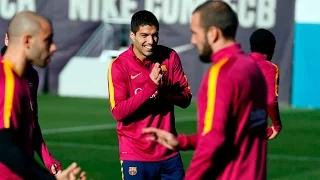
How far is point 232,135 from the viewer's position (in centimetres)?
676

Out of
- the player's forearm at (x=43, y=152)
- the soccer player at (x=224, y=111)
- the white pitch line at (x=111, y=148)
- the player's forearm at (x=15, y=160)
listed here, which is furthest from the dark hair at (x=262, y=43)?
the white pitch line at (x=111, y=148)

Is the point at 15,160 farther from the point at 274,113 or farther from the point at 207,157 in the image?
the point at 274,113

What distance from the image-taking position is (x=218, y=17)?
6.76 metres

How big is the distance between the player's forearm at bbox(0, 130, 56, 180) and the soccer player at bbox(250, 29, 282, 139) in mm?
3870

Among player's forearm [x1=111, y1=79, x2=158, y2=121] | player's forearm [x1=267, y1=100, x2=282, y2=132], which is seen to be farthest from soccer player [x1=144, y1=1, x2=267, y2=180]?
player's forearm [x1=267, y1=100, x2=282, y2=132]

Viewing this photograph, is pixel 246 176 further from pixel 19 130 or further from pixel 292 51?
pixel 292 51

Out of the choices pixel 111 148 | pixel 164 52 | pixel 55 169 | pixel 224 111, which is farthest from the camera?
pixel 111 148

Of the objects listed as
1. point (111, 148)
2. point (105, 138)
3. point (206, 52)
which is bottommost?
point (105, 138)

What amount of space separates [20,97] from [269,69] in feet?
12.9

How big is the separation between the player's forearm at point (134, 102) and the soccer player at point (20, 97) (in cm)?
246

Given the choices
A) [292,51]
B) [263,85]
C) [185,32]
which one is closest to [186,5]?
[185,32]

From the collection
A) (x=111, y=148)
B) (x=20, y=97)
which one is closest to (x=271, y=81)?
(x=20, y=97)

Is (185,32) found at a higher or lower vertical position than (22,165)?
lower

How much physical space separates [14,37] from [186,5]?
2092cm
